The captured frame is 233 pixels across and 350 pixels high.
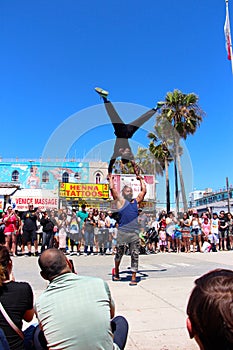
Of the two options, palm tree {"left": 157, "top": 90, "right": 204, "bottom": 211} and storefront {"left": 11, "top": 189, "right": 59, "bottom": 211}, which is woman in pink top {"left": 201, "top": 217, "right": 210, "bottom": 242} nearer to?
palm tree {"left": 157, "top": 90, "right": 204, "bottom": 211}

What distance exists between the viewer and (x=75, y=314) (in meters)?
1.87

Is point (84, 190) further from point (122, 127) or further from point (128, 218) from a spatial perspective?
point (128, 218)

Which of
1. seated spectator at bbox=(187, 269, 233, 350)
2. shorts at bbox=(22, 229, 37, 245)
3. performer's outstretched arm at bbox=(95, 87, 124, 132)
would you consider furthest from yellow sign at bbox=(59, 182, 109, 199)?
seated spectator at bbox=(187, 269, 233, 350)

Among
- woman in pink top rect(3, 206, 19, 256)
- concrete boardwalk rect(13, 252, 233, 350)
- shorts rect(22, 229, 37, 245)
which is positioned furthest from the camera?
shorts rect(22, 229, 37, 245)

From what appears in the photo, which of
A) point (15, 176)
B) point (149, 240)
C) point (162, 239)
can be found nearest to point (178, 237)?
point (162, 239)

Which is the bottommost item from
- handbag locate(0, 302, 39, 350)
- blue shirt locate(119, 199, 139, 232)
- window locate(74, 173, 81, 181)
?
handbag locate(0, 302, 39, 350)

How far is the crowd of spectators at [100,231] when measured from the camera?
10577 mm

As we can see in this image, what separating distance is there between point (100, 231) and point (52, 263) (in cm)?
953

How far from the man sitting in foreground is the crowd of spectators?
25.9 ft

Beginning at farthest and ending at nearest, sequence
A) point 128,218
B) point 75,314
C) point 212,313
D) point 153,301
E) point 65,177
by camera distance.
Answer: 1. point 65,177
2. point 128,218
3. point 153,301
4. point 75,314
5. point 212,313

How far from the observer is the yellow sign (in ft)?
92.1

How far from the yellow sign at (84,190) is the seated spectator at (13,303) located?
25.6 metres

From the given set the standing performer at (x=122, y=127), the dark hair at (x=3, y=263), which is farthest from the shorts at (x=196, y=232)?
the dark hair at (x=3, y=263)

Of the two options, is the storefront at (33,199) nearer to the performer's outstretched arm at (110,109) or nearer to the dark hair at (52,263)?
the performer's outstretched arm at (110,109)
